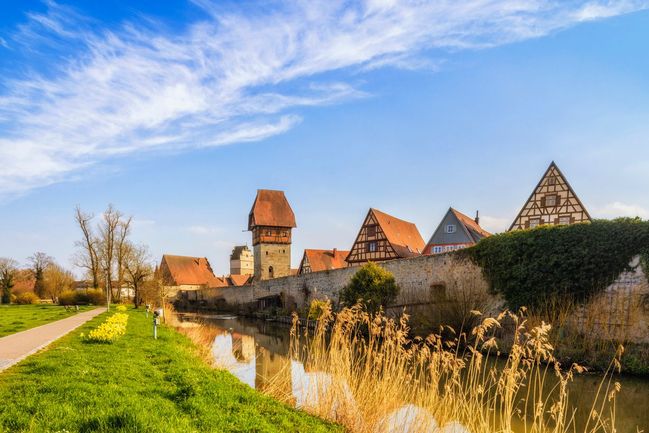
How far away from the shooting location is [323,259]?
127ft

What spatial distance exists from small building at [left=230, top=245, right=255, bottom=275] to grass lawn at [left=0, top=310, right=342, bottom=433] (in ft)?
231

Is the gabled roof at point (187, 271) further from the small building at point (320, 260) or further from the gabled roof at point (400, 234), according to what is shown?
the gabled roof at point (400, 234)

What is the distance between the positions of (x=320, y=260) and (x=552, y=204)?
20.4 m

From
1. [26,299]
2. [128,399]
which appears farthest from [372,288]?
[26,299]

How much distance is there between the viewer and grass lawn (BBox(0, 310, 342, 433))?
156 inches

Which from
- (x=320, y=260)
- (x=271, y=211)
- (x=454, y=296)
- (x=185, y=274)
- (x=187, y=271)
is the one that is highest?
(x=271, y=211)

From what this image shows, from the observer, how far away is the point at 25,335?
1083cm

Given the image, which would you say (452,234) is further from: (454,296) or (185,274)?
(185,274)

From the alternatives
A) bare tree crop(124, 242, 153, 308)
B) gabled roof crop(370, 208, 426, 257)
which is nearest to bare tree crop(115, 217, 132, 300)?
bare tree crop(124, 242, 153, 308)

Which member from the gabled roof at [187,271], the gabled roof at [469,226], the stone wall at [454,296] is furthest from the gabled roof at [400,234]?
the gabled roof at [187,271]

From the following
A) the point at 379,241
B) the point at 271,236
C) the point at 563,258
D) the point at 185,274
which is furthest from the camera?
the point at 185,274

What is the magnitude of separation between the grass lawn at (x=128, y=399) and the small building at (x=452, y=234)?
76.4ft

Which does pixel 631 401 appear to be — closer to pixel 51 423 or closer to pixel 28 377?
pixel 51 423

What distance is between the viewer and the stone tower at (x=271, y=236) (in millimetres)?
39969
